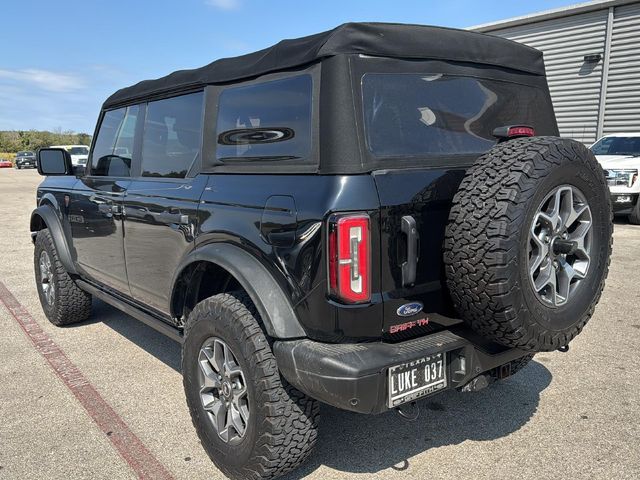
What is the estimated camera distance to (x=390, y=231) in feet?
7.16

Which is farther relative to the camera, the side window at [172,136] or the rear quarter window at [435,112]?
the side window at [172,136]

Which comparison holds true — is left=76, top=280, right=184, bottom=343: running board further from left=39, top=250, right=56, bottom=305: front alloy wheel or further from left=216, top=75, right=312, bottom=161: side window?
left=216, top=75, right=312, bottom=161: side window

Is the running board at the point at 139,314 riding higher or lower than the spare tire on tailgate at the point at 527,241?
lower

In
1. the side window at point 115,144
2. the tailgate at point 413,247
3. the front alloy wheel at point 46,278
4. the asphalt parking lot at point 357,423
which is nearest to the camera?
the tailgate at point 413,247

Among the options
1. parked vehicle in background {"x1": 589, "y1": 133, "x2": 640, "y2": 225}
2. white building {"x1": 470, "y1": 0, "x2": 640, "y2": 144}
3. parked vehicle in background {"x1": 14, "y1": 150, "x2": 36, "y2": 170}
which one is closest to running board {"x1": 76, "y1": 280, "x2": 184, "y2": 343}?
parked vehicle in background {"x1": 589, "y1": 133, "x2": 640, "y2": 225}

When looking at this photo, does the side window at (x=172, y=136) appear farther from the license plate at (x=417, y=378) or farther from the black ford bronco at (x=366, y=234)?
the license plate at (x=417, y=378)

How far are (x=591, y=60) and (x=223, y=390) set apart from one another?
1549cm

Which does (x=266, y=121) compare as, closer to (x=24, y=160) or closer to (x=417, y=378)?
(x=417, y=378)

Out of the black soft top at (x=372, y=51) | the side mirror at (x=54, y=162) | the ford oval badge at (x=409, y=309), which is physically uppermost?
the black soft top at (x=372, y=51)

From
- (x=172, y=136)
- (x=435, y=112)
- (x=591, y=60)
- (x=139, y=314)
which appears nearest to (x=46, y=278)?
(x=139, y=314)

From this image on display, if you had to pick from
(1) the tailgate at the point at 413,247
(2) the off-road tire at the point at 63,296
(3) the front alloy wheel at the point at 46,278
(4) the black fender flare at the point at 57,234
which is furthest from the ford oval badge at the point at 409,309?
(3) the front alloy wheel at the point at 46,278

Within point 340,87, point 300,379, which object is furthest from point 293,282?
point 340,87

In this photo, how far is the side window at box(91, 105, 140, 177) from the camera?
386 cm

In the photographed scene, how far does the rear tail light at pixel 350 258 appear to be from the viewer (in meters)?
2.09
